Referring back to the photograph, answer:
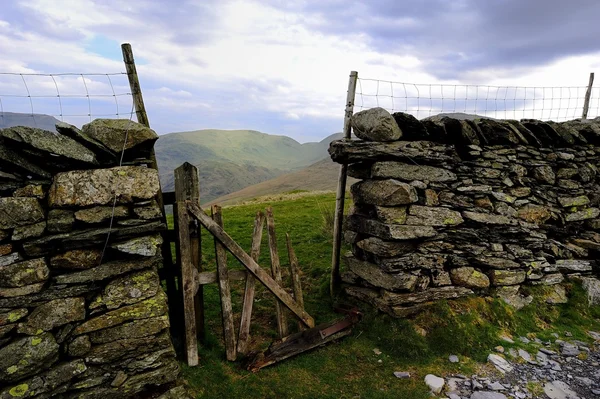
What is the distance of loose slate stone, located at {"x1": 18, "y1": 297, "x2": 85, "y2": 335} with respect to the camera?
4.60 metres

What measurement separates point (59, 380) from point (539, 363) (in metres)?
7.43

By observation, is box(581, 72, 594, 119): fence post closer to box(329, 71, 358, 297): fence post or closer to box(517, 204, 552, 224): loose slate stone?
box(517, 204, 552, 224): loose slate stone

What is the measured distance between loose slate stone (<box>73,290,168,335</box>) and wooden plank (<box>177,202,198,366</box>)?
0.64 meters

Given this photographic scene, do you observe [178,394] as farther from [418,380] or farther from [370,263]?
[370,263]

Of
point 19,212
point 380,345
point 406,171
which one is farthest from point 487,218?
point 19,212

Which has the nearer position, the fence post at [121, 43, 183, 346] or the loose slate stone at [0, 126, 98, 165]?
the loose slate stone at [0, 126, 98, 165]

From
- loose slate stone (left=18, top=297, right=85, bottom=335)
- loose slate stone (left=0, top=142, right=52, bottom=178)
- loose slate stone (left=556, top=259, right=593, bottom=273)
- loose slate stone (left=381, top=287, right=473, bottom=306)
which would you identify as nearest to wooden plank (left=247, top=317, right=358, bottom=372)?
loose slate stone (left=381, top=287, right=473, bottom=306)

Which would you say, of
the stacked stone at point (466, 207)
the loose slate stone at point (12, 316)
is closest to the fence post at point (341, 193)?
the stacked stone at point (466, 207)

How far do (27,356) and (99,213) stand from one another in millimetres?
Answer: 1881

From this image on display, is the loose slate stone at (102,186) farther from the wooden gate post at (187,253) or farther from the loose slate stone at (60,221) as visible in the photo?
the wooden gate post at (187,253)

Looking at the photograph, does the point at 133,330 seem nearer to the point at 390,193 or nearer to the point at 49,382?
the point at 49,382

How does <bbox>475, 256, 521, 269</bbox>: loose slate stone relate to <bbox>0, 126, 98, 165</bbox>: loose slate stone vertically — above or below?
below

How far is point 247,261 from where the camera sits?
6398mm

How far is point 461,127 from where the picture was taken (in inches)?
299
